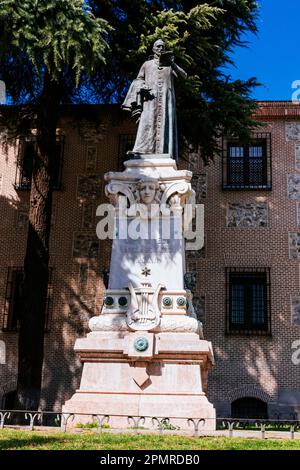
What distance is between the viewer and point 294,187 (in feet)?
61.0

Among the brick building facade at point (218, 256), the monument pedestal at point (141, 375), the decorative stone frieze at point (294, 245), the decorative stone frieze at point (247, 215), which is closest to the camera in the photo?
the monument pedestal at point (141, 375)

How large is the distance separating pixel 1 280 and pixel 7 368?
8.10ft

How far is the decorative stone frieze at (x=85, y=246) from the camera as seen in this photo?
18.5 m

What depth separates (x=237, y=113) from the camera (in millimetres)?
15148

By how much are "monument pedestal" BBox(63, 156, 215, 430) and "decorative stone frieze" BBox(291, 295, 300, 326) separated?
814 centimetres

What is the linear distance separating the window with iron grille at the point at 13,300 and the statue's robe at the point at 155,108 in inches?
327

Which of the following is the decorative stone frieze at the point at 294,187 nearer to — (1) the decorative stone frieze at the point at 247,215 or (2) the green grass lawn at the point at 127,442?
(1) the decorative stone frieze at the point at 247,215

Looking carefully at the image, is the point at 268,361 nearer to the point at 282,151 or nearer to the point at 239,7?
the point at 282,151

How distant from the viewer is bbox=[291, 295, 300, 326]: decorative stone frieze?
56.9 ft

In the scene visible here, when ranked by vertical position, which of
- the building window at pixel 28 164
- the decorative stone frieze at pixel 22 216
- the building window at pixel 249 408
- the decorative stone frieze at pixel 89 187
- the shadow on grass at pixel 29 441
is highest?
the building window at pixel 28 164

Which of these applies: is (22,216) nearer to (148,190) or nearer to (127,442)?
(148,190)

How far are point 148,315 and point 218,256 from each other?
903 cm

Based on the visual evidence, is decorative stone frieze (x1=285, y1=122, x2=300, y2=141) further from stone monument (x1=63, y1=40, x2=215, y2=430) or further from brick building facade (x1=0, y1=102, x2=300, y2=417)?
stone monument (x1=63, y1=40, x2=215, y2=430)

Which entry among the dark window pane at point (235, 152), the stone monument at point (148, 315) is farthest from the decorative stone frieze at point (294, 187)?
the stone monument at point (148, 315)
